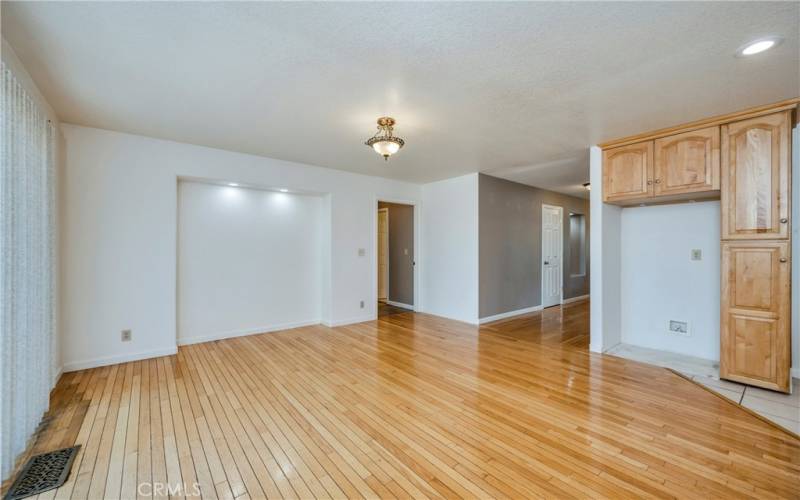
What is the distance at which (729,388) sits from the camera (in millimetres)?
2936

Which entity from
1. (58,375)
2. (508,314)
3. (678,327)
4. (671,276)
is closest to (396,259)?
(508,314)

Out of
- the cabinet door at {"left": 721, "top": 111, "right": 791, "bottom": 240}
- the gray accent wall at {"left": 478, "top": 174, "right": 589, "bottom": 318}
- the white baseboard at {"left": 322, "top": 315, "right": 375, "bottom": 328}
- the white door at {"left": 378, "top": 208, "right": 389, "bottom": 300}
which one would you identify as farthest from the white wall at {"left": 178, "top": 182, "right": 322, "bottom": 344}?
the cabinet door at {"left": 721, "top": 111, "right": 791, "bottom": 240}

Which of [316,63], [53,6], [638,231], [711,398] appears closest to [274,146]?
[316,63]

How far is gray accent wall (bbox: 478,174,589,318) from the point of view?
5.53m

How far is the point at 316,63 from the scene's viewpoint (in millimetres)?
2227

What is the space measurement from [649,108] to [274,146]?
395 cm

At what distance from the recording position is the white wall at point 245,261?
4.27 metres

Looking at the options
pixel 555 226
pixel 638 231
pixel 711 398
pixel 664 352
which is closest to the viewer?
pixel 711 398

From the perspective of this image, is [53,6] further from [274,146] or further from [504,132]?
[504,132]

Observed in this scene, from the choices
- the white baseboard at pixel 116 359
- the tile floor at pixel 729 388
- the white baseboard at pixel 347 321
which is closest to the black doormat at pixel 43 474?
the white baseboard at pixel 116 359

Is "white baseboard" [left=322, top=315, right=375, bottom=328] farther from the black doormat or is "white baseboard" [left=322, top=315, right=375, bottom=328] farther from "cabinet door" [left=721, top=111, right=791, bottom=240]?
"cabinet door" [left=721, top=111, right=791, bottom=240]

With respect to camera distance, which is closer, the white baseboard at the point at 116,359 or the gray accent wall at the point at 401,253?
the white baseboard at the point at 116,359

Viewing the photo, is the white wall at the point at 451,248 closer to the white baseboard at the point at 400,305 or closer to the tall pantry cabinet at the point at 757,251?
the white baseboard at the point at 400,305

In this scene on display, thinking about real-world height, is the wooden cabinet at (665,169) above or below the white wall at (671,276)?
above
